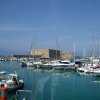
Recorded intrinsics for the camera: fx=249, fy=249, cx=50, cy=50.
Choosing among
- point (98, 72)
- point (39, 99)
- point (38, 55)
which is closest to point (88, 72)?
point (98, 72)

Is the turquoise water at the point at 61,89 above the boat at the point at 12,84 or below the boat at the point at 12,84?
below

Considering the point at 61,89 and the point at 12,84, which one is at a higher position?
the point at 12,84

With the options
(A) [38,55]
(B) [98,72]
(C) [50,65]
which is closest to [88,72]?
(B) [98,72]

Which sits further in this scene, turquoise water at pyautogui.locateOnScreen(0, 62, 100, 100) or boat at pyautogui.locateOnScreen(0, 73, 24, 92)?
boat at pyautogui.locateOnScreen(0, 73, 24, 92)

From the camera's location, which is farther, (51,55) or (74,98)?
(51,55)

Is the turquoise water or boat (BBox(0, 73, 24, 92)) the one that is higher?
boat (BBox(0, 73, 24, 92))

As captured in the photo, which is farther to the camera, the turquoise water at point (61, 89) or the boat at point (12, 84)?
the boat at point (12, 84)

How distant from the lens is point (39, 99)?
1543 centimetres

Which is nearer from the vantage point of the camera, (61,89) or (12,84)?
(12,84)

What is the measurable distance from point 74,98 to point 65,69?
2913 centimetres

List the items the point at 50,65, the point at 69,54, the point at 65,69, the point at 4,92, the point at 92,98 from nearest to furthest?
the point at 4,92 → the point at 92,98 → the point at 65,69 → the point at 50,65 → the point at 69,54

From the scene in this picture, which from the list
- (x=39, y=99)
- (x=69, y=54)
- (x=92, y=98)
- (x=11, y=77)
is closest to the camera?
(x=39, y=99)

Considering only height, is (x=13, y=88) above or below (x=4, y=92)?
below

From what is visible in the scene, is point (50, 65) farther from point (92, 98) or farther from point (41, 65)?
point (92, 98)
